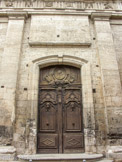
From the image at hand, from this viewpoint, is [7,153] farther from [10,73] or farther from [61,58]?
[61,58]

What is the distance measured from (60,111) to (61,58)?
2166 mm

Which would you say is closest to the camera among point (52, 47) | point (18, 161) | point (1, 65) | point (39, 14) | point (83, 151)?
point (18, 161)

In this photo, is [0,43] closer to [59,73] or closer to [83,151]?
[59,73]

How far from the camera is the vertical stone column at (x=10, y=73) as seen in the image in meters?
5.12

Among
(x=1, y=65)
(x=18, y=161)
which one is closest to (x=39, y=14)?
(x=1, y=65)

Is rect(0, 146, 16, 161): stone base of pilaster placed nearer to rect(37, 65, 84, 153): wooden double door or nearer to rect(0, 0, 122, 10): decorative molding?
rect(37, 65, 84, 153): wooden double door

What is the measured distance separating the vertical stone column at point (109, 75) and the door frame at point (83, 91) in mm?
557

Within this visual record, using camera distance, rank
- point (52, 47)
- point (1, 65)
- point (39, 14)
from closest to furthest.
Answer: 1. point (1, 65)
2. point (52, 47)
3. point (39, 14)

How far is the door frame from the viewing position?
5.14 meters

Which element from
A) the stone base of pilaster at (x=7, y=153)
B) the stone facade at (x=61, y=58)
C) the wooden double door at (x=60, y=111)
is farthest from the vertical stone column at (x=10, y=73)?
the wooden double door at (x=60, y=111)

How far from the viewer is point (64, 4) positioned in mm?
7320

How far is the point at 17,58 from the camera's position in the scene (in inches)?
238

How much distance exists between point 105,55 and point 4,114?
4.54 meters

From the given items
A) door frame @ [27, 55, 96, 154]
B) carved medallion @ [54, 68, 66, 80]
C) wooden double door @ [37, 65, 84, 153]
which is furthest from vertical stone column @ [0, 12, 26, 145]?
carved medallion @ [54, 68, 66, 80]
